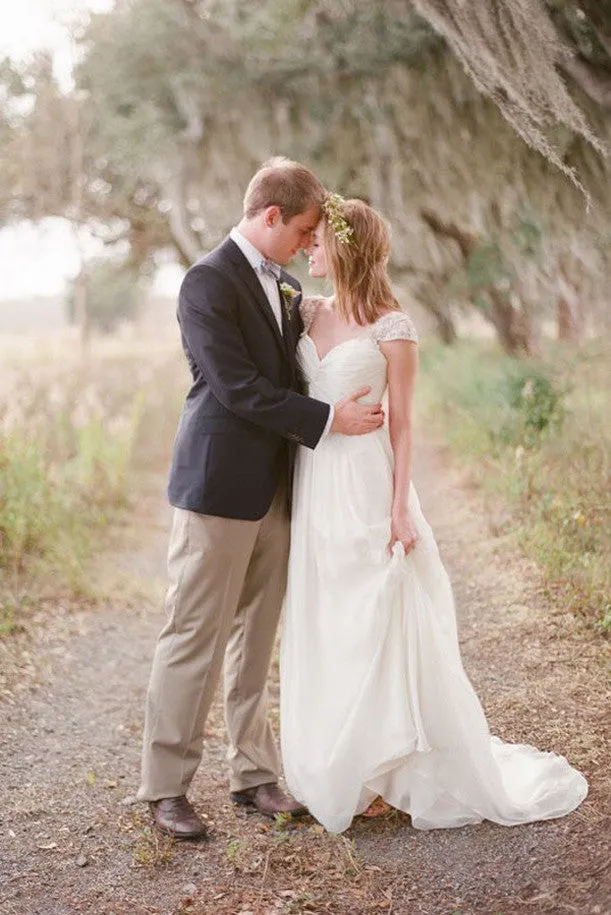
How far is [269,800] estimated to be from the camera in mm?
3564

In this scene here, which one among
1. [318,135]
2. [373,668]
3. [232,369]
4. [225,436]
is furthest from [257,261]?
[318,135]

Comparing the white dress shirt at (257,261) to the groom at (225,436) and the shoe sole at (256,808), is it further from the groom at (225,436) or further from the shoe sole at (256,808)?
the shoe sole at (256,808)

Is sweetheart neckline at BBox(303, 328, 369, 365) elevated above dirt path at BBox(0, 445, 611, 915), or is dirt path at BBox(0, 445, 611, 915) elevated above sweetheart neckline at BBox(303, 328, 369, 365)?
sweetheart neckline at BBox(303, 328, 369, 365)

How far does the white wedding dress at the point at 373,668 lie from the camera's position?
3248mm

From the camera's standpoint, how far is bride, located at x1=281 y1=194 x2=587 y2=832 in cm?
325

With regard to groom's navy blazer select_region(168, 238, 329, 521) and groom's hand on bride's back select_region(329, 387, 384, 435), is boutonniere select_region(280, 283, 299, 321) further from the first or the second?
groom's hand on bride's back select_region(329, 387, 384, 435)

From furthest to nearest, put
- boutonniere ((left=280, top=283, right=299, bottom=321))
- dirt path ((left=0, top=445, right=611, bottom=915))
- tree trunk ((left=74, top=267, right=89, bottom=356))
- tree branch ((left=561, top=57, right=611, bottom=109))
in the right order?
1. tree trunk ((left=74, top=267, right=89, bottom=356))
2. tree branch ((left=561, top=57, right=611, bottom=109))
3. boutonniere ((left=280, top=283, right=299, bottom=321))
4. dirt path ((left=0, top=445, right=611, bottom=915))

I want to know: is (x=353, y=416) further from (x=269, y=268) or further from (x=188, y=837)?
(x=188, y=837)

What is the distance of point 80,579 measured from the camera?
20.0 ft

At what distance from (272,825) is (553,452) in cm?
393

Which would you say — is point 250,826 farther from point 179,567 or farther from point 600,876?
point 600,876

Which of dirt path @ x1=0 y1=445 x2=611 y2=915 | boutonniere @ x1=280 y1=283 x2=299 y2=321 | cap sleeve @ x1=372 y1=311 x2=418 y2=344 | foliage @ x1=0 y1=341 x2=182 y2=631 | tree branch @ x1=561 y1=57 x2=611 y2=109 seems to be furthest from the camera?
foliage @ x1=0 y1=341 x2=182 y2=631

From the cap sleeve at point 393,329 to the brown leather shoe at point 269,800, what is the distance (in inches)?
65.3

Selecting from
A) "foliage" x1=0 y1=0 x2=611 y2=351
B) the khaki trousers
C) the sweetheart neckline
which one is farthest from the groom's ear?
"foliage" x1=0 y1=0 x2=611 y2=351
